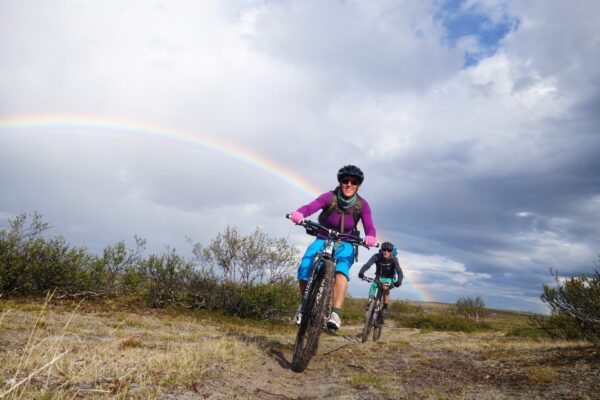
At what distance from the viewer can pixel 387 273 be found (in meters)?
13.0

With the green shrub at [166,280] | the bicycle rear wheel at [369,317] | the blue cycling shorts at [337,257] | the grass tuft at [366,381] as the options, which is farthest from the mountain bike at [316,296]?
the green shrub at [166,280]

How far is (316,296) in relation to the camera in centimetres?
645

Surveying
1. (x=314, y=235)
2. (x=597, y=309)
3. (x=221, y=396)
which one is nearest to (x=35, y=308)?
(x=314, y=235)

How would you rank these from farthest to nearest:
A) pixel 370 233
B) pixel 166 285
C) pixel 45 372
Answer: pixel 166 285
pixel 370 233
pixel 45 372

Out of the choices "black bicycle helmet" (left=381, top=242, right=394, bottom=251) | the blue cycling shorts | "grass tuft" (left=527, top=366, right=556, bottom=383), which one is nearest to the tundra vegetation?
"grass tuft" (left=527, top=366, right=556, bottom=383)

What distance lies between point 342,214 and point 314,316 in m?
1.88

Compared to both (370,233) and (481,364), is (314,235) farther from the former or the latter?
(481,364)

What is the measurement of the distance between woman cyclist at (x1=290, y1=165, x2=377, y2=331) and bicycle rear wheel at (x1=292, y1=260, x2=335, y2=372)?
0.40 meters

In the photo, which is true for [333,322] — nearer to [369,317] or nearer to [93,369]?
[93,369]

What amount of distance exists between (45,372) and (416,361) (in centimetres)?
652

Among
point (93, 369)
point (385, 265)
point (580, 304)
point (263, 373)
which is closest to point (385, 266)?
point (385, 265)

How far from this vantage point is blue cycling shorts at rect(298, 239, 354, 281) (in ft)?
22.6

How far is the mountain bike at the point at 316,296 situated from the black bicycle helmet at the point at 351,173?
1063mm

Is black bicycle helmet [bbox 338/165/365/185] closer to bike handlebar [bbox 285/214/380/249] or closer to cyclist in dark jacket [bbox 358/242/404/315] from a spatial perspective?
bike handlebar [bbox 285/214/380/249]
